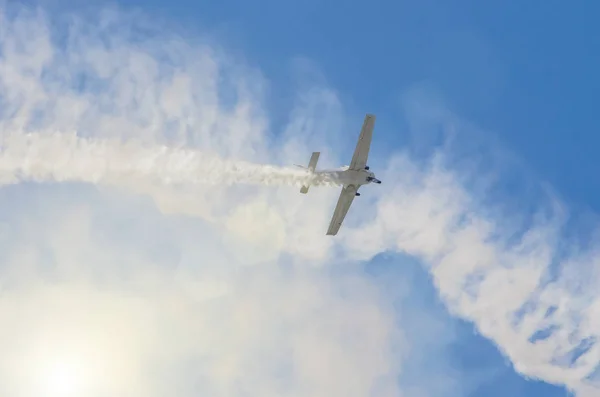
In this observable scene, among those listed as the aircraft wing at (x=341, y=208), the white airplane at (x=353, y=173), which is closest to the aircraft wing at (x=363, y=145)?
the white airplane at (x=353, y=173)

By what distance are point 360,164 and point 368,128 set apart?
142 inches

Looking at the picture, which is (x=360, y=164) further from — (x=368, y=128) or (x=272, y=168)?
(x=272, y=168)

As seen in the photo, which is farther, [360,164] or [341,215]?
[341,215]

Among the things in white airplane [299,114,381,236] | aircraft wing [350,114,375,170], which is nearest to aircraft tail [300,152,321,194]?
white airplane [299,114,381,236]

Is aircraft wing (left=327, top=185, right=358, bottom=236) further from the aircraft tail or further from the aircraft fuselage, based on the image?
the aircraft tail

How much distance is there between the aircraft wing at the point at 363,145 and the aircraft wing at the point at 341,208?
305 centimetres

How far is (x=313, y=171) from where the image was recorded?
65125mm

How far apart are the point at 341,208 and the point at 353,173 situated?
5.18 m

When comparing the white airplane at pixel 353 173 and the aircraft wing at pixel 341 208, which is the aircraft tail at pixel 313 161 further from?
the aircraft wing at pixel 341 208

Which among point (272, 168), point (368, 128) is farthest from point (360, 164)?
point (272, 168)

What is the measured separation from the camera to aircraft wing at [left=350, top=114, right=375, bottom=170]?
64312 millimetres

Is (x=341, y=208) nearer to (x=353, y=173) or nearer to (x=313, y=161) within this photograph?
(x=353, y=173)

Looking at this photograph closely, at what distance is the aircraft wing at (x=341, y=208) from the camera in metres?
68.8

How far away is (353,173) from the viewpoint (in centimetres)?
6644
